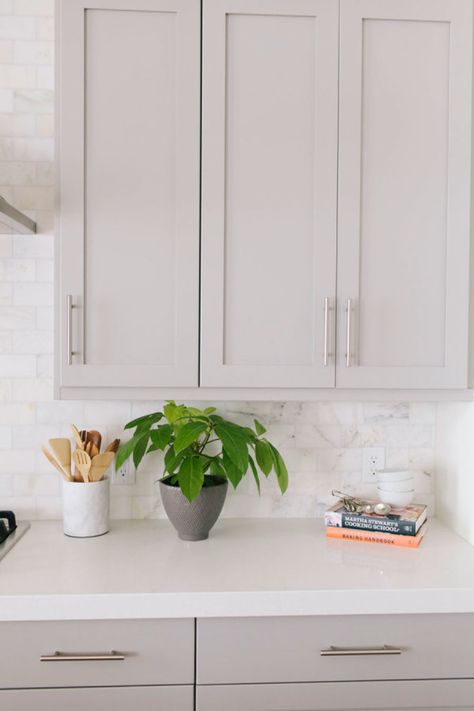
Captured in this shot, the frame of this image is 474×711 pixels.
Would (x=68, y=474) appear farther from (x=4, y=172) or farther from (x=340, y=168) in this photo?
(x=340, y=168)

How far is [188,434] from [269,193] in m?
0.70

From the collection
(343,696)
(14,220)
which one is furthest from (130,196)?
(343,696)

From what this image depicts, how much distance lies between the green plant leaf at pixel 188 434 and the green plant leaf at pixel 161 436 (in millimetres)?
60

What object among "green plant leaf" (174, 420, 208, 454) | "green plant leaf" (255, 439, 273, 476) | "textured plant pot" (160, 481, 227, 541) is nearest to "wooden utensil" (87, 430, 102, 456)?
"textured plant pot" (160, 481, 227, 541)

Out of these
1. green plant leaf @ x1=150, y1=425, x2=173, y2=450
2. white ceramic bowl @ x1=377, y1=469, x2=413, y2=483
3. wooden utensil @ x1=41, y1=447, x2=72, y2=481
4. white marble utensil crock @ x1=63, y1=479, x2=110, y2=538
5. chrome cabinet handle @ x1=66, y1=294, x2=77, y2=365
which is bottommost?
white marble utensil crock @ x1=63, y1=479, x2=110, y2=538

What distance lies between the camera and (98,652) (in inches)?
58.4

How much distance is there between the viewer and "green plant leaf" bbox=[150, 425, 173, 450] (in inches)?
69.4

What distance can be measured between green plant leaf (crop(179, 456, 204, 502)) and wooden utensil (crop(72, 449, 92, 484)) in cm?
32

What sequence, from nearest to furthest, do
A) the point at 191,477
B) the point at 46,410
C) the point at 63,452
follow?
the point at 191,477, the point at 63,452, the point at 46,410

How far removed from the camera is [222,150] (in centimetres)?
175

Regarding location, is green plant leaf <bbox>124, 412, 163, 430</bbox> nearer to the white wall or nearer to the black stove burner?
the black stove burner

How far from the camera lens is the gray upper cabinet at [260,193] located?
1738 mm

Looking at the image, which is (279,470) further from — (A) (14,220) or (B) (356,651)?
(A) (14,220)

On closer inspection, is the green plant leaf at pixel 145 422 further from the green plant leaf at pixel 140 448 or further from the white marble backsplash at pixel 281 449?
the white marble backsplash at pixel 281 449
